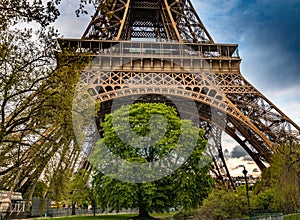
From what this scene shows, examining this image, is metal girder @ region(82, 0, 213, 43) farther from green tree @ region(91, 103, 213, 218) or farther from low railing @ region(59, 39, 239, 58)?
green tree @ region(91, 103, 213, 218)

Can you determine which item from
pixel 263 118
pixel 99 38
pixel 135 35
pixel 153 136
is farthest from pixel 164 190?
pixel 135 35

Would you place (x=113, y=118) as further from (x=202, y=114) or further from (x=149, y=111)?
(x=202, y=114)

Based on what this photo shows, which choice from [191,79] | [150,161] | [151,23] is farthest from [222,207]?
[151,23]

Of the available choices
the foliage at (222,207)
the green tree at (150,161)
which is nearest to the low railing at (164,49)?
the green tree at (150,161)

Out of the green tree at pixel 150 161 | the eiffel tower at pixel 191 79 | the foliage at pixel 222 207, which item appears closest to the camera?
the foliage at pixel 222 207

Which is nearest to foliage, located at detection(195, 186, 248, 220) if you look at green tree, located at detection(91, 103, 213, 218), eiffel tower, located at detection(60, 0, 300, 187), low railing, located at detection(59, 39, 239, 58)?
green tree, located at detection(91, 103, 213, 218)

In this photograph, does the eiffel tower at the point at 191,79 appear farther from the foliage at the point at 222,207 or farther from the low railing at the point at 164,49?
the foliage at the point at 222,207
